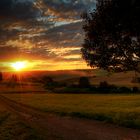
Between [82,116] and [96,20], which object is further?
[82,116]

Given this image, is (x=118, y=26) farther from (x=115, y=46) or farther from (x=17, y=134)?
(x=17, y=134)

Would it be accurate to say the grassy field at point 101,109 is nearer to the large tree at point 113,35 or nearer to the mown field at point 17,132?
the large tree at point 113,35

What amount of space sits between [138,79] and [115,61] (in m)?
4.55

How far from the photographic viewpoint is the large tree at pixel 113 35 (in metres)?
28.3

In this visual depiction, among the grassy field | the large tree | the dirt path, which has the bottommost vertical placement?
the grassy field

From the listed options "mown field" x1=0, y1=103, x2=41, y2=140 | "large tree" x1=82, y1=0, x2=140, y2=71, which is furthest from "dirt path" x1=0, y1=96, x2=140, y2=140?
"large tree" x1=82, y1=0, x2=140, y2=71

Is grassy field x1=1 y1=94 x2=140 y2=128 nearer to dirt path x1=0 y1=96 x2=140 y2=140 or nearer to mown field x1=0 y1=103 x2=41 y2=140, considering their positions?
dirt path x1=0 y1=96 x2=140 y2=140

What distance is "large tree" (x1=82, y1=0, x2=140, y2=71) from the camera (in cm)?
2831

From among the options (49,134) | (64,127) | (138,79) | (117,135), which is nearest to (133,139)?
(117,135)

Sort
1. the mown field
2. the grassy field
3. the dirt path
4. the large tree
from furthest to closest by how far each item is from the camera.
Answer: the grassy field < the large tree < the mown field < the dirt path

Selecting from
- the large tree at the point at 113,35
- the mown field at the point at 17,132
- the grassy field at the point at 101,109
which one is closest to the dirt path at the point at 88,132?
the mown field at the point at 17,132

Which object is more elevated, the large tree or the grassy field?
the large tree

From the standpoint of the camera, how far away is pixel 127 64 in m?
33.6

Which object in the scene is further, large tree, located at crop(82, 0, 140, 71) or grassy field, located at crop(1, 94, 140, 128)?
grassy field, located at crop(1, 94, 140, 128)
